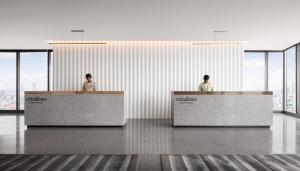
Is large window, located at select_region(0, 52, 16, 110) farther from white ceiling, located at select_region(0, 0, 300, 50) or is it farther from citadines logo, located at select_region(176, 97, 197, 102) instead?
citadines logo, located at select_region(176, 97, 197, 102)

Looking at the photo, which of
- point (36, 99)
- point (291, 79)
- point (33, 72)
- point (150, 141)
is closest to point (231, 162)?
point (150, 141)

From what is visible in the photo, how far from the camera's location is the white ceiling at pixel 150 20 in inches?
283

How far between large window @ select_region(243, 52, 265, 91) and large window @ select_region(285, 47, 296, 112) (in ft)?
3.60

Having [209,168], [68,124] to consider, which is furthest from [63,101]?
[209,168]

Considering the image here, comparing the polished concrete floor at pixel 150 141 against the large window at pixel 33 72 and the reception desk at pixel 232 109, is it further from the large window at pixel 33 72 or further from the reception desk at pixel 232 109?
the large window at pixel 33 72

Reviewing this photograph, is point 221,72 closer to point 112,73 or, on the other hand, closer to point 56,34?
point 112,73

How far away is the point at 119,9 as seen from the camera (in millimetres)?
7660

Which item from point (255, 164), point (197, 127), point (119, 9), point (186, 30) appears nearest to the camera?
point (255, 164)

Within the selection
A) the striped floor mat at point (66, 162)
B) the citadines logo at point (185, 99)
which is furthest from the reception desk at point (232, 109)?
the striped floor mat at point (66, 162)

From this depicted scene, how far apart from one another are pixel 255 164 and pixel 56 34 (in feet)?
27.2

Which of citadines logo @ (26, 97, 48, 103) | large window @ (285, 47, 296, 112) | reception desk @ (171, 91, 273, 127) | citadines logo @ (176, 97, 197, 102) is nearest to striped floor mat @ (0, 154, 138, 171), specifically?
citadines logo @ (26, 97, 48, 103)

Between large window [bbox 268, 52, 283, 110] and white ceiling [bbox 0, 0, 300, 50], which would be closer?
white ceiling [bbox 0, 0, 300, 50]

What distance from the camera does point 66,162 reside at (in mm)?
4992

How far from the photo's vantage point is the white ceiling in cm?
719
